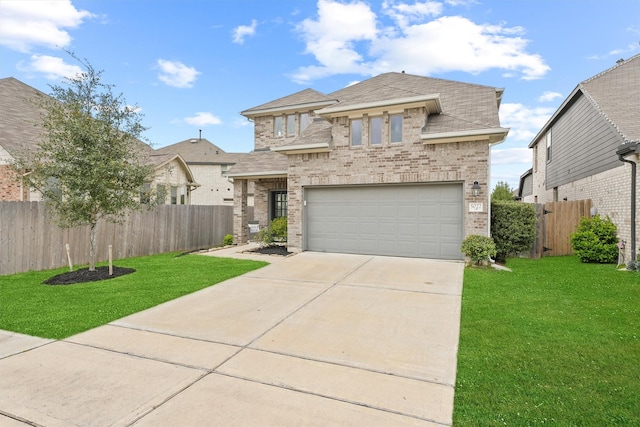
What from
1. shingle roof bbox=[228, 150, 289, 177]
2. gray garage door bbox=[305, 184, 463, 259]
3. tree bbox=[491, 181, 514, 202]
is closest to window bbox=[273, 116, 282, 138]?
shingle roof bbox=[228, 150, 289, 177]

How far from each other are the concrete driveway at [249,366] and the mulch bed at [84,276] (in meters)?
3.29

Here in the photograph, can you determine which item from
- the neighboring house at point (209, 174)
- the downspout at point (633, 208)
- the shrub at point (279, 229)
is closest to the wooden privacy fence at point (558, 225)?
the downspout at point (633, 208)

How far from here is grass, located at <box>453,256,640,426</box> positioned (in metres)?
2.86

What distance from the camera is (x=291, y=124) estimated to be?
1680 centimetres

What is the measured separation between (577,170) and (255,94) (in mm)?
16542

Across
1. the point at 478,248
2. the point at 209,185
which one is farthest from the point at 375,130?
the point at 209,185

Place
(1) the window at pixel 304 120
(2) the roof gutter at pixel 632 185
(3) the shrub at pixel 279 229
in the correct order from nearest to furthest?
(2) the roof gutter at pixel 632 185 < (3) the shrub at pixel 279 229 < (1) the window at pixel 304 120

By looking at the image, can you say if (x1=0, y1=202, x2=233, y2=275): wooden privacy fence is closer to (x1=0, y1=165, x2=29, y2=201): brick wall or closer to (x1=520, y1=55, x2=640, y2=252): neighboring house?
(x1=0, y1=165, x2=29, y2=201): brick wall

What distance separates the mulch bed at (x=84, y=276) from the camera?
785cm

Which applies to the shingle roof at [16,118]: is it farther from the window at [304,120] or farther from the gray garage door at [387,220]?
the gray garage door at [387,220]

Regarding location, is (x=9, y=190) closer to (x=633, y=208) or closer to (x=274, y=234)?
(x=274, y=234)

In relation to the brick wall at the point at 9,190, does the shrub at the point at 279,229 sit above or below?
below

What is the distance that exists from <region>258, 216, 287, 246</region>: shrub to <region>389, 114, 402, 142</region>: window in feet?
18.6

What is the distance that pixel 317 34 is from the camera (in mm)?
14547
